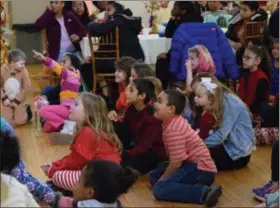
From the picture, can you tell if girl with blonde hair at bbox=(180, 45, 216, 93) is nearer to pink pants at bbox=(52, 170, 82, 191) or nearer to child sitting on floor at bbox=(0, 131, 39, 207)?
pink pants at bbox=(52, 170, 82, 191)

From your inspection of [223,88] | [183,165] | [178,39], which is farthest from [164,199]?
[178,39]

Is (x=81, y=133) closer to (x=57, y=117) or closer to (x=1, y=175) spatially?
(x=1, y=175)

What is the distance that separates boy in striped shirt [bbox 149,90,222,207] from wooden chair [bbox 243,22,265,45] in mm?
2780

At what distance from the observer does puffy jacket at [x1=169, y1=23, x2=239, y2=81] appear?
18.8ft

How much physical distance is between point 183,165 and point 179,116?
300 millimetres

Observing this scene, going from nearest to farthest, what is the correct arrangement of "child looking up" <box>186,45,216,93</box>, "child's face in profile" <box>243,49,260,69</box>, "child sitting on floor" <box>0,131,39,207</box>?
"child sitting on floor" <box>0,131,39,207</box> → "child's face in profile" <box>243,49,260,69</box> → "child looking up" <box>186,45,216,93</box>

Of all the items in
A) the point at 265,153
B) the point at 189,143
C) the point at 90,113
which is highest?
the point at 90,113

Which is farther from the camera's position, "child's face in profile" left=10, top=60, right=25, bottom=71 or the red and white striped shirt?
"child's face in profile" left=10, top=60, right=25, bottom=71

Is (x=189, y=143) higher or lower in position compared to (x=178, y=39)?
lower

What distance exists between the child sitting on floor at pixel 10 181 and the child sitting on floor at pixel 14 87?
3.17m

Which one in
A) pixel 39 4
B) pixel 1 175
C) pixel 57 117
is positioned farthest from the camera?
pixel 39 4

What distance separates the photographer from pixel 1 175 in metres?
2.08

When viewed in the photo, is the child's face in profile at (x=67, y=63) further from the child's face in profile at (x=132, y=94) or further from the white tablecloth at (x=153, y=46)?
the child's face in profile at (x=132, y=94)

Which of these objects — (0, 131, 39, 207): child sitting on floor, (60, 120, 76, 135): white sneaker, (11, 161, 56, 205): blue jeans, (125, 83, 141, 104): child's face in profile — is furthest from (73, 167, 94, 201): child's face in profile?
(60, 120, 76, 135): white sneaker
